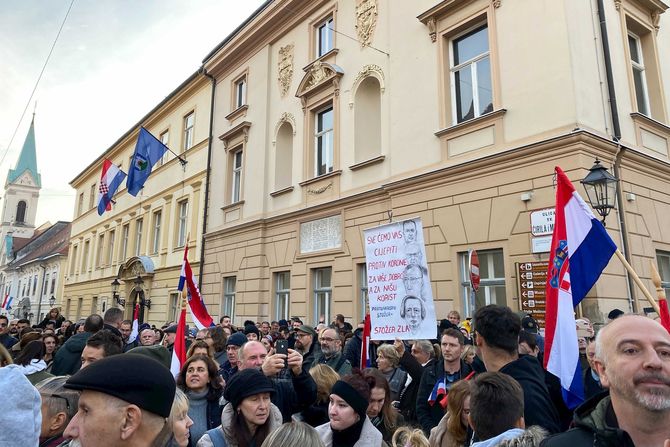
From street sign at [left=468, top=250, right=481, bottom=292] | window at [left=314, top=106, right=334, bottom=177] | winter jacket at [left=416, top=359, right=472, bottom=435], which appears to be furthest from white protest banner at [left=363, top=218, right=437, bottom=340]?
window at [left=314, top=106, right=334, bottom=177]

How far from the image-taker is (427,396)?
14.3 ft

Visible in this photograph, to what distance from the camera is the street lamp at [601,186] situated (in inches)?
276

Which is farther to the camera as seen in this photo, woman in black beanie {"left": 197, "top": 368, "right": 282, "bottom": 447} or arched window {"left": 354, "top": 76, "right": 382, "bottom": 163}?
arched window {"left": 354, "top": 76, "right": 382, "bottom": 163}

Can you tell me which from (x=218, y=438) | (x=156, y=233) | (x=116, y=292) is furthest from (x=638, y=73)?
(x=116, y=292)

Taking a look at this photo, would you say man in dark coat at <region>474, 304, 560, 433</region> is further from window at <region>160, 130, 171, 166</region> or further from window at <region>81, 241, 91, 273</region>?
window at <region>81, 241, 91, 273</region>

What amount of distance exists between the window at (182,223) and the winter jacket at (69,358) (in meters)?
15.4

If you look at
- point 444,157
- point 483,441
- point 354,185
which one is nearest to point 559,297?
point 483,441

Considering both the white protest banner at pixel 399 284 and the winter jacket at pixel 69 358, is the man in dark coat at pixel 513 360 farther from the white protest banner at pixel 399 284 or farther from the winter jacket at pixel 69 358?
the winter jacket at pixel 69 358

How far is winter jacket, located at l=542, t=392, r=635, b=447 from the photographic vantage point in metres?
1.68

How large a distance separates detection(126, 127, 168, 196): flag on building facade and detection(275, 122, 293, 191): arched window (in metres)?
5.73

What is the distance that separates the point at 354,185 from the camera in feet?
40.9

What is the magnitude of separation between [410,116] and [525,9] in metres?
3.19

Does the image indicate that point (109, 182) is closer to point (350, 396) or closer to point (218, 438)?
point (218, 438)

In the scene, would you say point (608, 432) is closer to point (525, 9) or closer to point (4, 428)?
point (4, 428)
